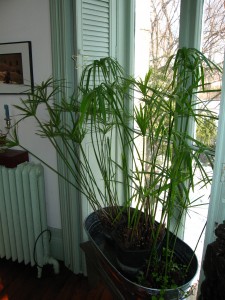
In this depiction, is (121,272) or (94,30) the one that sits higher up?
(94,30)

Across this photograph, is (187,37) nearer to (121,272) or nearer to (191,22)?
(191,22)

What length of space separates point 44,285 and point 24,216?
0.54m

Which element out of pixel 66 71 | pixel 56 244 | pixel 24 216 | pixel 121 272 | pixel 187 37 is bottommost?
pixel 56 244

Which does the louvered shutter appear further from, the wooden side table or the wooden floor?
the wooden floor

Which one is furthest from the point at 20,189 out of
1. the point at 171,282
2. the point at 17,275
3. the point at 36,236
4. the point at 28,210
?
the point at 171,282

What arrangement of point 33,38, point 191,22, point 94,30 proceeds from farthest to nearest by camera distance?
point 33,38 < point 94,30 < point 191,22

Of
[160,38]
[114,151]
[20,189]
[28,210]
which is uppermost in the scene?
[160,38]

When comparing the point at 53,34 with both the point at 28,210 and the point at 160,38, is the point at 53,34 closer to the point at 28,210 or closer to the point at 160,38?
the point at 160,38

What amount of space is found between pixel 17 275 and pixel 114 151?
126 centimetres

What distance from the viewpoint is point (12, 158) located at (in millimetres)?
1853

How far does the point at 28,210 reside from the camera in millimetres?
1895

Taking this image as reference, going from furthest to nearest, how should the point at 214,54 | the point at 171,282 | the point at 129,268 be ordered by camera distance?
the point at 214,54 → the point at 129,268 → the point at 171,282

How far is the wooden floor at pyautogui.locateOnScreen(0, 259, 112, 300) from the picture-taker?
1839mm

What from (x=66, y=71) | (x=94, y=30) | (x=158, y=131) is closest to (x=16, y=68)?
(x=66, y=71)
